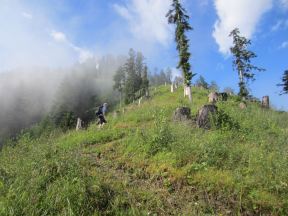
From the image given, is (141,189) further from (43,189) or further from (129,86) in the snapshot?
(129,86)

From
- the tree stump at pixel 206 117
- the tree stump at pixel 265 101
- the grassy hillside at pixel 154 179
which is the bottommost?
the grassy hillside at pixel 154 179

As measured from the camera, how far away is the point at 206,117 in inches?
590

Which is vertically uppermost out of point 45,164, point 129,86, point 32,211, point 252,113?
point 129,86

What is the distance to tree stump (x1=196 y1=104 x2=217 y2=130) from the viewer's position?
1458 cm

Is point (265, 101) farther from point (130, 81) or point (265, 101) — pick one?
point (130, 81)

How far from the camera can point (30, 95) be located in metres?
172

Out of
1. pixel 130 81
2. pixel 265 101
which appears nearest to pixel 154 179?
pixel 265 101

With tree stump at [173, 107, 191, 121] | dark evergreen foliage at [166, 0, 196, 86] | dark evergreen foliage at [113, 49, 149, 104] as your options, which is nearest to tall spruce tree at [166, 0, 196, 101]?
dark evergreen foliage at [166, 0, 196, 86]

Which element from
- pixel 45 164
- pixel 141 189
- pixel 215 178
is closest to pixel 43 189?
pixel 45 164

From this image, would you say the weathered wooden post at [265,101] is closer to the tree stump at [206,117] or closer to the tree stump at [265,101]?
the tree stump at [265,101]

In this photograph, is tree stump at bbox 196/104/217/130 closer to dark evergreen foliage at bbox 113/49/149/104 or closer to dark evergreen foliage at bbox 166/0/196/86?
dark evergreen foliage at bbox 166/0/196/86

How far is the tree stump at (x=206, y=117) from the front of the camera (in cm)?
1458

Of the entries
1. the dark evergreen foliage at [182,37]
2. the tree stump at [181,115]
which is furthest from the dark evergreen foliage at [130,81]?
the tree stump at [181,115]

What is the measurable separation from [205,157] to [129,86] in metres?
74.6
